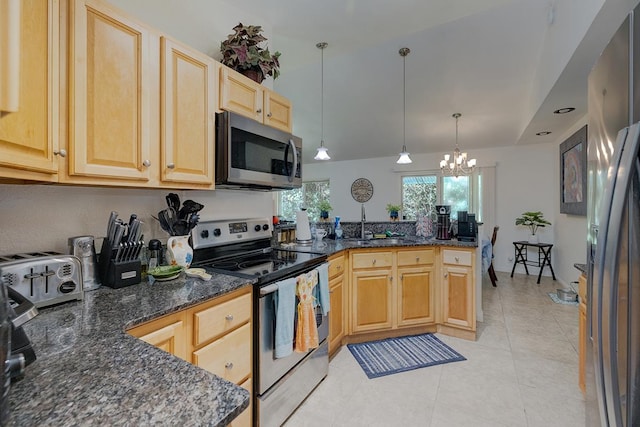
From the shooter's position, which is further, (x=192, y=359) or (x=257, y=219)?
(x=257, y=219)

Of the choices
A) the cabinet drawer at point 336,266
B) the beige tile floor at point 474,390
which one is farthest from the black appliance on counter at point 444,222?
the cabinet drawer at point 336,266

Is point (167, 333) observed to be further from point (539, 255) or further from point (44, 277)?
point (539, 255)

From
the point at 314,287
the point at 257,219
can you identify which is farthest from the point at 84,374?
the point at 257,219

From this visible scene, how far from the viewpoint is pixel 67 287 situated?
109cm

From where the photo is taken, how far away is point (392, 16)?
8.23 feet

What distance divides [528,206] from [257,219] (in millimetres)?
5346

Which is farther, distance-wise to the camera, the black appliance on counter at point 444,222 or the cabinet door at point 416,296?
the black appliance on counter at point 444,222

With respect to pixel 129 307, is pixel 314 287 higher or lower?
lower

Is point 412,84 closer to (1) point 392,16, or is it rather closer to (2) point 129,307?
(1) point 392,16

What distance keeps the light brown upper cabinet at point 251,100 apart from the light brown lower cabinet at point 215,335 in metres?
1.14

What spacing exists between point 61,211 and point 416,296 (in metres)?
2.68

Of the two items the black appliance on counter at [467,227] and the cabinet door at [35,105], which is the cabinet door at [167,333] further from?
the black appliance on counter at [467,227]

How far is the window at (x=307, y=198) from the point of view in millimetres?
7539

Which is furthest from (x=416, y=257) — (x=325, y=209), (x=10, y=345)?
(x=10, y=345)
